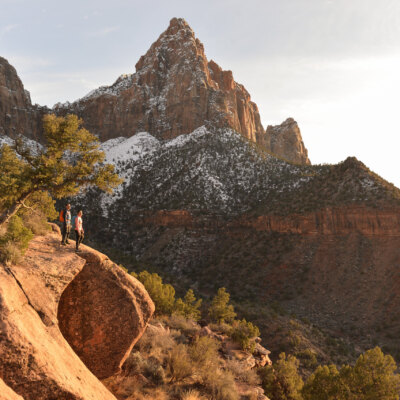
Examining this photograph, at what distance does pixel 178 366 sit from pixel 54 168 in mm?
9732

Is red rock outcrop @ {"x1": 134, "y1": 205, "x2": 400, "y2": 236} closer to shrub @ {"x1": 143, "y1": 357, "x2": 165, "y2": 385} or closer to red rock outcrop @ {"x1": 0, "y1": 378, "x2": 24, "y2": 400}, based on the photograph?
shrub @ {"x1": 143, "y1": 357, "x2": 165, "y2": 385}

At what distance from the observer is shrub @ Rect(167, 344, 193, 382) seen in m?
9.76

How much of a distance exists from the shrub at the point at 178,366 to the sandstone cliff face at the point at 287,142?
413 feet

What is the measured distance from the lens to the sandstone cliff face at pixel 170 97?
91.7m

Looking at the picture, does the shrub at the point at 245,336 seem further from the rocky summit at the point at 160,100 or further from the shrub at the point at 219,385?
the rocky summit at the point at 160,100

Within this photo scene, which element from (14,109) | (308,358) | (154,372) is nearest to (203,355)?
(154,372)

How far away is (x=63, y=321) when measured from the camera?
7934 mm

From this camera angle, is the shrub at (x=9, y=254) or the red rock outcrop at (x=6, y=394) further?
the shrub at (x=9, y=254)

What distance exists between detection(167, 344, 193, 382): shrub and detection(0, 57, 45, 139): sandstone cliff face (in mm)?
101167

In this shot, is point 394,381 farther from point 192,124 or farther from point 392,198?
point 192,124

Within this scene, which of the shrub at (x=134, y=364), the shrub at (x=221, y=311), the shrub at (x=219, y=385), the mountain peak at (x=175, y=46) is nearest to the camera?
the shrub at (x=134, y=364)

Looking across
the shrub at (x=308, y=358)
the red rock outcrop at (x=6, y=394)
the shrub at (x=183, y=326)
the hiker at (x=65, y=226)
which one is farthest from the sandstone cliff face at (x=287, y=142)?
the red rock outcrop at (x=6, y=394)

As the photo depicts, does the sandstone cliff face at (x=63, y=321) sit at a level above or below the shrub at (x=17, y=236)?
below

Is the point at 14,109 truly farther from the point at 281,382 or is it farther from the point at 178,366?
the point at 281,382
